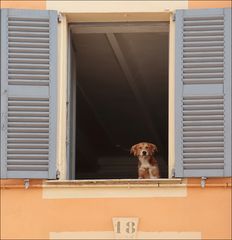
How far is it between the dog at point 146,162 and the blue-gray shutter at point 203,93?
808mm

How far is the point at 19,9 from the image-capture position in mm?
9250

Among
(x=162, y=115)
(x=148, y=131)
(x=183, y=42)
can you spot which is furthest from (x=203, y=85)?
(x=148, y=131)

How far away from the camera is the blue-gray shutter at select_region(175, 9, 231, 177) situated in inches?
351

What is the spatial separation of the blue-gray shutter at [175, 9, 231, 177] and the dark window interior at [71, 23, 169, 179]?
3.53 feet

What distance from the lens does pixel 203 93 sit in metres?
9.04

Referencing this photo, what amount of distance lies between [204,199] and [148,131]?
20.8 feet

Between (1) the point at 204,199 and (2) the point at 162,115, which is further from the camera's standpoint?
(2) the point at 162,115

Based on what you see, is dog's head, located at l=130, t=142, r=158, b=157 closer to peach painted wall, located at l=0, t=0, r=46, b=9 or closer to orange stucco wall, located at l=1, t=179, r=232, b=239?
orange stucco wall, located at l=1, t=179, r=232, b=239

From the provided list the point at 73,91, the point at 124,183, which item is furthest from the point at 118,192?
the point at 73,91

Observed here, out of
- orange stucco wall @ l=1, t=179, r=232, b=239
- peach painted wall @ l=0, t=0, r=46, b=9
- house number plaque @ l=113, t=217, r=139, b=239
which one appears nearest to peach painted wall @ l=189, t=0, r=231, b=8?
peach painted wall @ l=0, t=0, r=46, b=9

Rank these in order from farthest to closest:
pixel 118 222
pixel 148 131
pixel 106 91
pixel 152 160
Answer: pixel 148 131 < pixel 106 91 < pixel 152 160 < pixel 118 222

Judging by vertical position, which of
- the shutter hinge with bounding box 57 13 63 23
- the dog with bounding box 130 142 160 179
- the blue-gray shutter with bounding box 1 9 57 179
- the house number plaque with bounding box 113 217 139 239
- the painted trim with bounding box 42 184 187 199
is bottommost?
the house number plaque with bounding box 113 217 139 239

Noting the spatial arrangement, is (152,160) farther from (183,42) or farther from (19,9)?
(19,9)

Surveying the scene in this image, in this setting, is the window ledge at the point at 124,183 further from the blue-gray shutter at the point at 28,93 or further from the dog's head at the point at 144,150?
the dog's head at the point at 144,150
